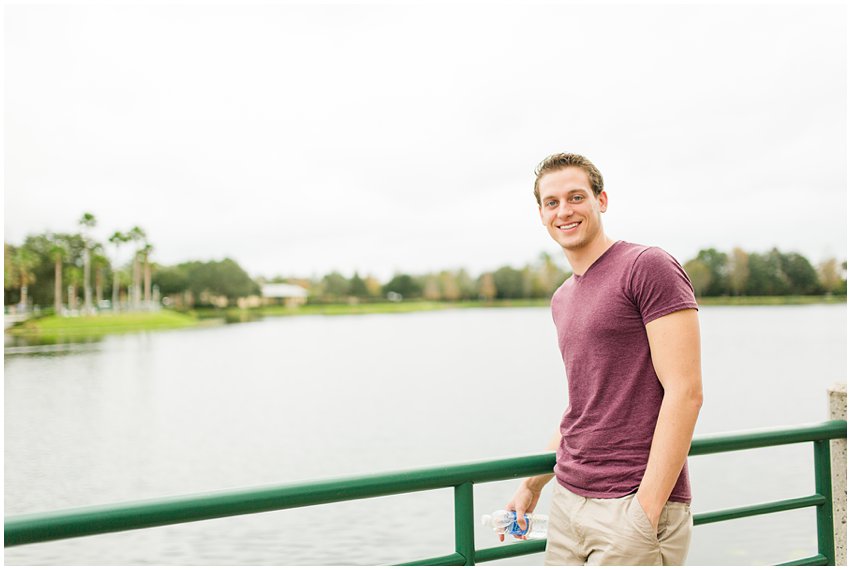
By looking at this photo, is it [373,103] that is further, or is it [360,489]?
[373,103]

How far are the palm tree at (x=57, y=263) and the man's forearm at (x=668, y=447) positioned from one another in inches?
2994

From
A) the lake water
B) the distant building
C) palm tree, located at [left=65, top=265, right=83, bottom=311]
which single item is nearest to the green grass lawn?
palm tree, located at [left=65, top=265, right=83, bottom=311]

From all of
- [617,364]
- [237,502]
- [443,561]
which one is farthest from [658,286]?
[237,502]

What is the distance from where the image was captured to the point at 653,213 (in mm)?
115250

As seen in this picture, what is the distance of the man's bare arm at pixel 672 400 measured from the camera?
1.63m

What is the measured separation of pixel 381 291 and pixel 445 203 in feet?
183

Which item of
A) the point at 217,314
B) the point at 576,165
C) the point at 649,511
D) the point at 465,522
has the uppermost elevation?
the point at 576,165

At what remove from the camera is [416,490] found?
6.16 feet

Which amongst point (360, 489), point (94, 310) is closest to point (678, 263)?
point (360, 489)

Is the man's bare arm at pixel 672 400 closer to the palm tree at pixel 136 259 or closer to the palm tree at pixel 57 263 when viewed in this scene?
the palm tree at pixel 57 263

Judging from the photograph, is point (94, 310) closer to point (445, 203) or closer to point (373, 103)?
point (373, 103)

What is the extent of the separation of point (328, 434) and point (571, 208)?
22.4m

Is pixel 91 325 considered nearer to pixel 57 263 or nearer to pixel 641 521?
pixel 57 263

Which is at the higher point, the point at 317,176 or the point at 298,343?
the point at 317,176
